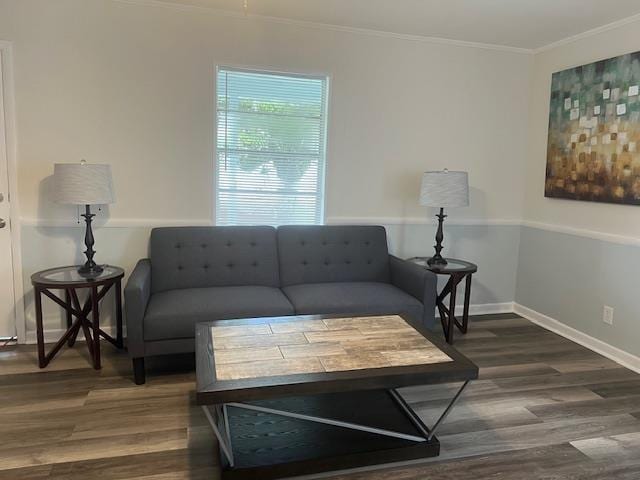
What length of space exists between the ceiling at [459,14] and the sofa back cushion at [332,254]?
59.2 inches

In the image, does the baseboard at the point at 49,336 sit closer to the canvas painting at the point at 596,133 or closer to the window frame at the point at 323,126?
the window frame at the point at 323,126

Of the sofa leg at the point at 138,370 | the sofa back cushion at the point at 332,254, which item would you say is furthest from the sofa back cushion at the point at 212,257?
the sofa leg at the point at 138,370

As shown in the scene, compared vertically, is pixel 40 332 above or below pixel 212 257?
below

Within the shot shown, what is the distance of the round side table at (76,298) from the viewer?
9.11ft

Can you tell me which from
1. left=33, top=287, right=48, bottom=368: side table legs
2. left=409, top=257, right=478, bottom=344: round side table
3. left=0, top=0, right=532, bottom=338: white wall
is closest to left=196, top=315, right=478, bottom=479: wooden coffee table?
left=409, top=257, right=478, bottom=344: round side table

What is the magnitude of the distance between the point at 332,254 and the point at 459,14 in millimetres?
1875

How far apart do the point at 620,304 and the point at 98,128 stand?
3.79 metres

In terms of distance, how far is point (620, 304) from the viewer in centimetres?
327

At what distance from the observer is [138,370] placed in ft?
8.81

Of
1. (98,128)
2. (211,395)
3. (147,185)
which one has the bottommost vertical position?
(211,395)

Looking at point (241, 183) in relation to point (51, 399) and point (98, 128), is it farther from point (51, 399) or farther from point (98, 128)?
point (51, 399)

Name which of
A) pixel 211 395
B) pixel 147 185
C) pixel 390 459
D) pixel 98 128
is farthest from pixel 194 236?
pixel 390 459

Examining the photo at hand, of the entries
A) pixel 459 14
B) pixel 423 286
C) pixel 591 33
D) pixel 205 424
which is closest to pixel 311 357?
pixel 205 424

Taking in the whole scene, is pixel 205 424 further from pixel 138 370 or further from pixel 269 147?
pixel 269 147
